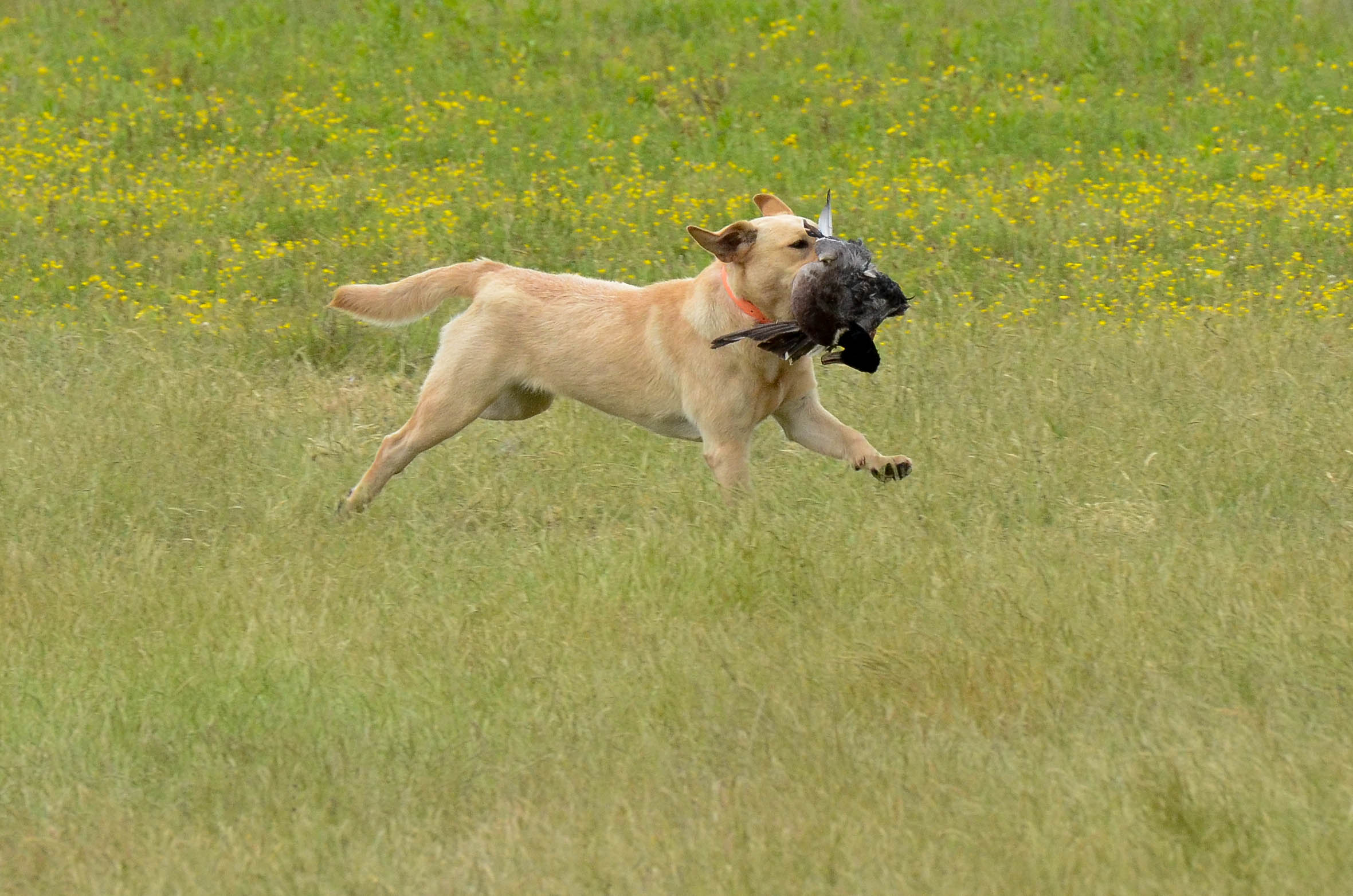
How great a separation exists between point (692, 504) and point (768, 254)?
97cm

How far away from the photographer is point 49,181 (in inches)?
474

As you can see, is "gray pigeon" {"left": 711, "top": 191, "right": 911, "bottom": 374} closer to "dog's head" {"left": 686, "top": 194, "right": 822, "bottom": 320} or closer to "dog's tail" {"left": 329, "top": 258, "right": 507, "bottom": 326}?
"dog's head" {"left": 686, "top": 194, "right": 822, "bottom": 320}

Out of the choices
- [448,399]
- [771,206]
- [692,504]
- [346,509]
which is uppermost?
[771,206]

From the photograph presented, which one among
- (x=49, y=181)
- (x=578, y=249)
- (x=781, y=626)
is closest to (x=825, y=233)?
(x=781, y=626)

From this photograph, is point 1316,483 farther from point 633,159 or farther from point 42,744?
point 633,159

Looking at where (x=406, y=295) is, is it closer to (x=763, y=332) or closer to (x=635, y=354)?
(x=635, y=354)

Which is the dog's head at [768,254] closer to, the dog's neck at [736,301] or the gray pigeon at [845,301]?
the dog's neck at [736,301]

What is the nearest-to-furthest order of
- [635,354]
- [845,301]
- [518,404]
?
[845,301], [635,354], [518,404]

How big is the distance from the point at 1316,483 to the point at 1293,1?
31.1 ft

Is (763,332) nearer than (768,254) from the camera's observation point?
Yes

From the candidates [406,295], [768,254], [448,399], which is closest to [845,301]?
[768,254]

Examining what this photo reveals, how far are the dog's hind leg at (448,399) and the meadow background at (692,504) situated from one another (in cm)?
23

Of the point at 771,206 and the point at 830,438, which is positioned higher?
the point at 771,206

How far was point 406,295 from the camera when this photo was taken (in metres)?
7.03
